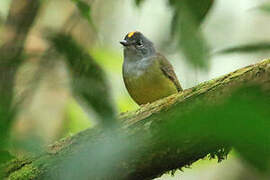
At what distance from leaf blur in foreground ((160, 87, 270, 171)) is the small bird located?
12.4 feet

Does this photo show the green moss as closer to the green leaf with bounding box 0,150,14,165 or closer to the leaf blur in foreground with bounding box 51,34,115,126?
the leaf blur in foreground with bounding box 51,34,115,126

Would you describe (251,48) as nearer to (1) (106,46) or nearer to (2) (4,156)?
(2) (4,156)

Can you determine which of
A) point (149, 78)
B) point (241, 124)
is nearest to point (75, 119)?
point (149, 78)

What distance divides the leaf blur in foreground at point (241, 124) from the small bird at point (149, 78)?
12.4 ft

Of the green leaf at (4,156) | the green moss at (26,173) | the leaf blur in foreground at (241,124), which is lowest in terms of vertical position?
the leaf blur in foreground at (241,124)

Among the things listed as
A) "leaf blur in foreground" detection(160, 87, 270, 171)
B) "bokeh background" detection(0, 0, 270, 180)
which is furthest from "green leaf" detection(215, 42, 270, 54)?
"bokeh background" detection(0, 0, 270, 180)

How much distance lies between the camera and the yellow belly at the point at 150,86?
171 inches

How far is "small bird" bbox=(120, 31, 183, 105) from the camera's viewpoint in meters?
4.37

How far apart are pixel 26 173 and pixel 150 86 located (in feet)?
6.41

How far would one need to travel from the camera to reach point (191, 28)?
4.10ft

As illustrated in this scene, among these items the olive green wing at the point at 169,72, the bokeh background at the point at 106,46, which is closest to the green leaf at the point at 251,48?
the bokeh background at the point at 106,46

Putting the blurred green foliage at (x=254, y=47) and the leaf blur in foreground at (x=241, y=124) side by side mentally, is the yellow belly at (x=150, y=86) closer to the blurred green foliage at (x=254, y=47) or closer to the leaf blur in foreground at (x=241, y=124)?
the blurred green foliage at (x=254, y=47)

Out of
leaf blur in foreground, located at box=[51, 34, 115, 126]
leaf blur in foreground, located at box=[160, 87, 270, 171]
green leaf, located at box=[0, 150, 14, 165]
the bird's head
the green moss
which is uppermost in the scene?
the bird's head

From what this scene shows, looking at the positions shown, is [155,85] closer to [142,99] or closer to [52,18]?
[142,99]
